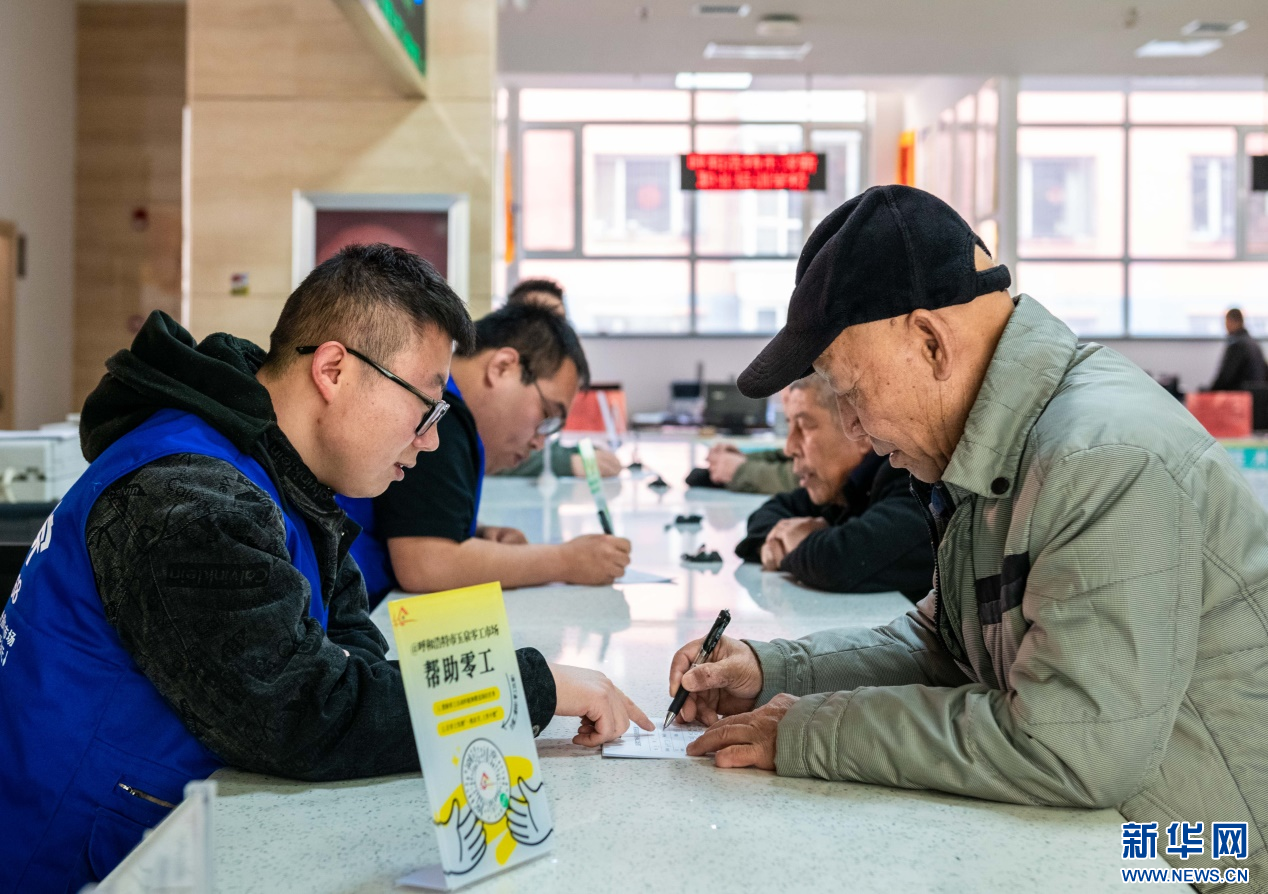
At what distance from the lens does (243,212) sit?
16.8 ft

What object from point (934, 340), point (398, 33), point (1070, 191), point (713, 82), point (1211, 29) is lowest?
point (934, 340)

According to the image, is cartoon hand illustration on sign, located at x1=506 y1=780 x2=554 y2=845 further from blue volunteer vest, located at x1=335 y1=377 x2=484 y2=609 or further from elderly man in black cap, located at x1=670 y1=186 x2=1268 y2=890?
blue volunteer vest, located at x1=335 y1=377 x2=484 y2=609

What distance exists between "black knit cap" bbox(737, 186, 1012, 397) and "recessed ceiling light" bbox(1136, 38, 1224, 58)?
921cm

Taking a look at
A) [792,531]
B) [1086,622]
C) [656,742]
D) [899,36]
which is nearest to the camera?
[1086,622]

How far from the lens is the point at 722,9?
8227 millimetres

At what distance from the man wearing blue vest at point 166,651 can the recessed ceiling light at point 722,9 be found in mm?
7419

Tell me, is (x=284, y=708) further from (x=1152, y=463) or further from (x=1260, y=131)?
(x=1260, y=131)

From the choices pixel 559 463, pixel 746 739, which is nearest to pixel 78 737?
pixel 746 739

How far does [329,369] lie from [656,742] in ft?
1.99

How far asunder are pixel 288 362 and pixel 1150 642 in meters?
1.03

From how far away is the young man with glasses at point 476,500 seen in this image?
235 cm

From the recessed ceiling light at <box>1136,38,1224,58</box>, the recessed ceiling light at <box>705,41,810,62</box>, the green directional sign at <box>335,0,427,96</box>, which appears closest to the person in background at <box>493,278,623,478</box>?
the green directional sign at <box>335,0,427,96</box>

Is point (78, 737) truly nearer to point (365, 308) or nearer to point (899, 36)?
point (365, 308)

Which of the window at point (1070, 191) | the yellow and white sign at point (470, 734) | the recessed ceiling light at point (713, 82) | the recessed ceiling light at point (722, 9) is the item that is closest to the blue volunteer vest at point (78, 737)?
the yellow and white sign at point (470, 734)
